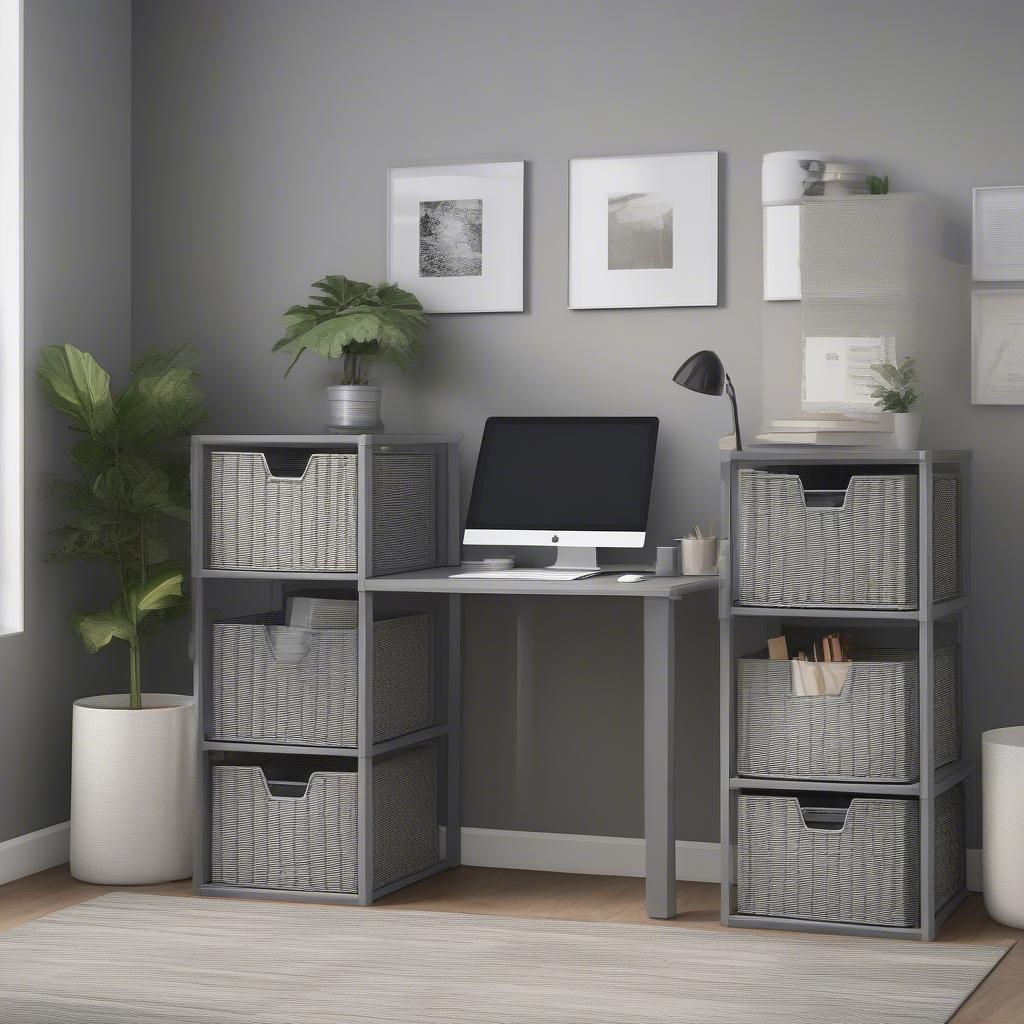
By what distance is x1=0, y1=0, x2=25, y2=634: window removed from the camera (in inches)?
173

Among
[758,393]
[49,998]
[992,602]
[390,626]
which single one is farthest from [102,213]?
[992,602]

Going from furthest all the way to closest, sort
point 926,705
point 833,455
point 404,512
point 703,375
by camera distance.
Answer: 1. point 404,512
2. point 703,375
3. point 833,455
4. point 926,705

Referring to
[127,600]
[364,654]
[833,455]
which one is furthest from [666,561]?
[127,600]

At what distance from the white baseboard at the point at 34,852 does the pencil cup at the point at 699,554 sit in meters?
2.00

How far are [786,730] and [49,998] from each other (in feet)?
5.94

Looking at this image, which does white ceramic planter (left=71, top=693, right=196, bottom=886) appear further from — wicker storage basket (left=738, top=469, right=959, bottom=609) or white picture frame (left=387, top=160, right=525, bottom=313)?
wicker storage basket (left=738, top=469, right=959, bottom=609)

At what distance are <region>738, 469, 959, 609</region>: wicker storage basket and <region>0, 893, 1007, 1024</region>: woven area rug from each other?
2.72 ft

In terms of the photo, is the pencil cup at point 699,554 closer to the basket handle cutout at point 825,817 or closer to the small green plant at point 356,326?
the basket handle cutout at point 825,817

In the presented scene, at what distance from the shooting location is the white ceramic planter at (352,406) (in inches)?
173

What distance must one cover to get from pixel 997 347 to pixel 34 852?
3.00 meters

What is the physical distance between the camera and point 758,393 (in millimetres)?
4367

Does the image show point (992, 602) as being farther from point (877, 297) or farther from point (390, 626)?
point (390, 626)

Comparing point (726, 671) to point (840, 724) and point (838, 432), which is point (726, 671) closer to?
point (840, 724)

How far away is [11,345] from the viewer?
14.4ft
